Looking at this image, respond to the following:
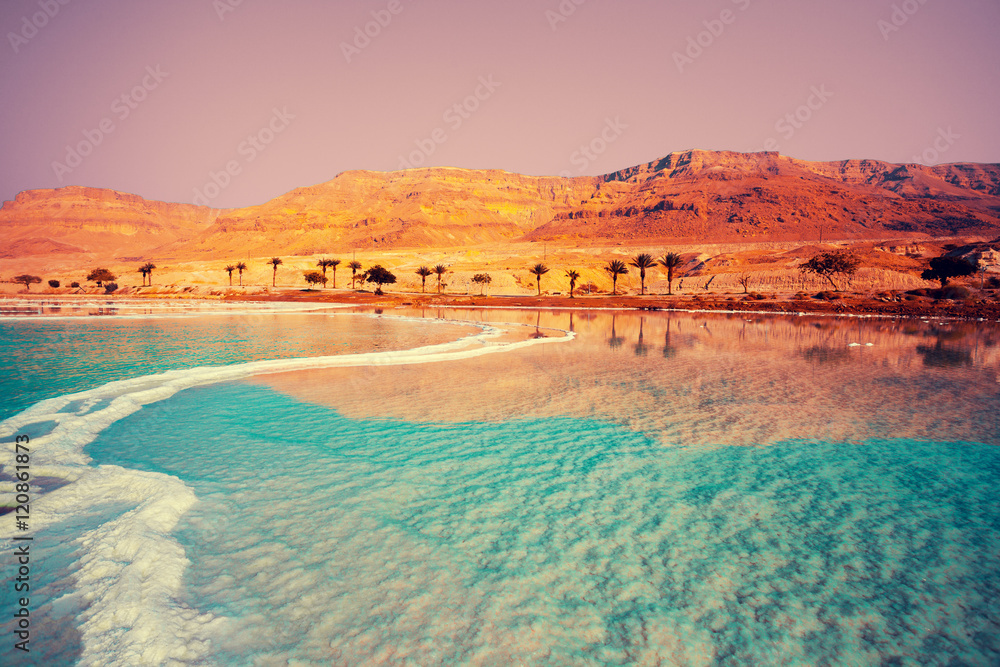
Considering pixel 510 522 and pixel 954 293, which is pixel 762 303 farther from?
pixel 510 522

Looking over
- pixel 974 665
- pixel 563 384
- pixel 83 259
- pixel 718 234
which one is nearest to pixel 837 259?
pixel 563 384

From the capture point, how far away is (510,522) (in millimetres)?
7102

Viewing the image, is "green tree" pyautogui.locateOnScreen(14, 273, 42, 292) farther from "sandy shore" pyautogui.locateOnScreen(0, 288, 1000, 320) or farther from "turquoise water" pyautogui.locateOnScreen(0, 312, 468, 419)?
"turquoise water" pyautogui.locateOnScreen(0, 312, 468, 419)

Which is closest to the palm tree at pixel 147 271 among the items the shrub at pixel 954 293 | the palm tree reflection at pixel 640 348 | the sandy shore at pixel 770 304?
the sandy shore at pixel 770 304

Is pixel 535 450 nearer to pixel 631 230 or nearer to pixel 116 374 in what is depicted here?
pixel 116 374

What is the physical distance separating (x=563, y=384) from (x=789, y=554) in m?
10.2

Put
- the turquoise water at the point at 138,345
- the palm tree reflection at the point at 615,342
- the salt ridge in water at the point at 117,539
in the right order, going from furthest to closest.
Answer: the palm tree reflection at the point at 615,342
the turquoise water at the point at 138,345
the salt ridge in water at the point at 117,539

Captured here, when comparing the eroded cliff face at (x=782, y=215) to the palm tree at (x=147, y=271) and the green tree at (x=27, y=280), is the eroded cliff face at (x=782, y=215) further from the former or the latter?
the green tree at (x=27, y=280)

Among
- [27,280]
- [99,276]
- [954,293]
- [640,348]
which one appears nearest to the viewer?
[640,348]

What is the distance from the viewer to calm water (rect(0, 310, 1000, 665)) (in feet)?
15.7

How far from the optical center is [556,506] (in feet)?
25.0

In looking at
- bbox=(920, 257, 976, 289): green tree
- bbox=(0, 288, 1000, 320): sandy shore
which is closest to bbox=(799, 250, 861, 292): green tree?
bbox=(0, 288, 1000, 320): sandy shore

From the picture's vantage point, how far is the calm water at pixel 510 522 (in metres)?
4.78

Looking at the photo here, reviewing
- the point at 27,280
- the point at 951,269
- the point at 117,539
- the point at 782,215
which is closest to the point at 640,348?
the point at 117,539
